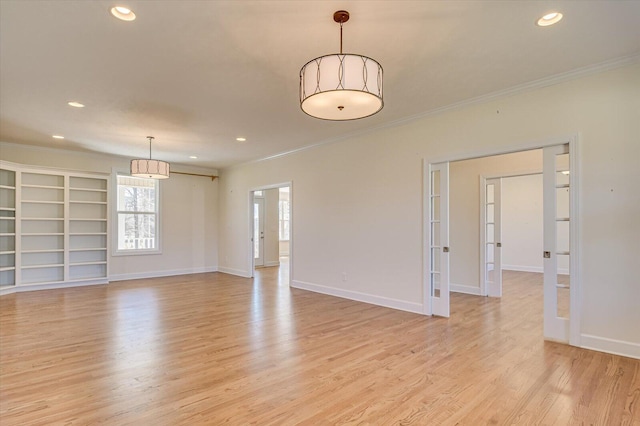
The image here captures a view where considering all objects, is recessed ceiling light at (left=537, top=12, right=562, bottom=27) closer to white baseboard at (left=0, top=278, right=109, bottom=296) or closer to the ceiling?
the ceiling

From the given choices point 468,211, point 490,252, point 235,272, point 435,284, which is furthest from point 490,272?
point 235,272

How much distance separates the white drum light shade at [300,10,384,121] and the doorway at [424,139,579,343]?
2446 mm

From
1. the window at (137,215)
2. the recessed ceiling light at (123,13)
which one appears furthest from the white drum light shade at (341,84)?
the window at (137,215)

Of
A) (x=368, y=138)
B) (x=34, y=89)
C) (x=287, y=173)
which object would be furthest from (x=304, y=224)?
(x=34, y=89)

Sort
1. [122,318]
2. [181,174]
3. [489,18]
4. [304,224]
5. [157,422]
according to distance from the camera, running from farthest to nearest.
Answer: [181,174], [304,224], [122,318], [489,18], [157,422]

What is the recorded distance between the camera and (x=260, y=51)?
3064 millimetres

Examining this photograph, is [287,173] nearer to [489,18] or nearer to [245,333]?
[245,333]

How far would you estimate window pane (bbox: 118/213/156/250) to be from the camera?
8000 mm

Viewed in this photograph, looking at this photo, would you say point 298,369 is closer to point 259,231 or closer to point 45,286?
point 45,286

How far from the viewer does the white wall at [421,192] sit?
325 centimetres

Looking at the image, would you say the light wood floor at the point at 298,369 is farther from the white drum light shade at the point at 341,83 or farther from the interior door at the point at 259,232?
the interior door at the point at 259,232

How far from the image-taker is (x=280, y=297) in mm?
6004

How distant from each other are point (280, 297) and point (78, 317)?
291 cm

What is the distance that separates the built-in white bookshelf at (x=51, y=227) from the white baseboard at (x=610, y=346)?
27.1ft
